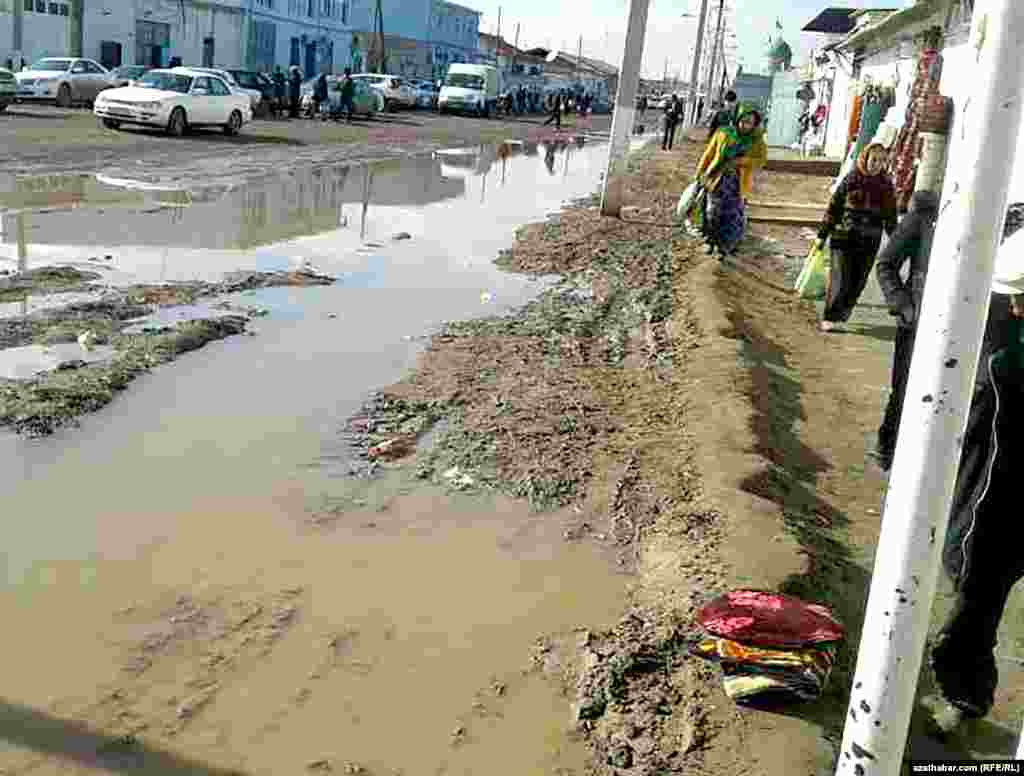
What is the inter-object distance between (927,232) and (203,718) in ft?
14.2

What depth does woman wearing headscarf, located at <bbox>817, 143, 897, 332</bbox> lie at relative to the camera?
8.44 m

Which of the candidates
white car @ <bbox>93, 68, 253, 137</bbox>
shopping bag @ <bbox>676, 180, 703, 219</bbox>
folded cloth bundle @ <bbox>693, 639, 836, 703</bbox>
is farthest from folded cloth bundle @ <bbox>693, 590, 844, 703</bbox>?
white car @ <bbox>93, 68, 253, 137</bbox>

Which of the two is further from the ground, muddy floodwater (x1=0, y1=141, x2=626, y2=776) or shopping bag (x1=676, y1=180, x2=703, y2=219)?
shopping bag (x1=676, y1=180, x2=703, y2=219)

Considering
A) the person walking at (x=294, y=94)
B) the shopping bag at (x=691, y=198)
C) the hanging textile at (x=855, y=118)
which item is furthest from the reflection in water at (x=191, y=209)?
the person walking at (x=294, y=94)

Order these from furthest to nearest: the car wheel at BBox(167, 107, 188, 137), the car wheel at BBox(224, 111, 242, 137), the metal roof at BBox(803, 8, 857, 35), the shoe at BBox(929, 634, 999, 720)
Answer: the metal roof at BBox(803, 8, 857, 35), the car wheel at BBox(224, 111, 242, 137), the car wheel at BBox(167, 107, 188, 137), the shoe at BBox(929, 634, 999, 720)

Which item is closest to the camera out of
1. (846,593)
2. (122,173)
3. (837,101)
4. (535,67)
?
(846,593)

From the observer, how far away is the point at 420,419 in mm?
6301

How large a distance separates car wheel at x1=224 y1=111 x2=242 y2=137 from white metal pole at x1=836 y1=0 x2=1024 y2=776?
80.6 feet

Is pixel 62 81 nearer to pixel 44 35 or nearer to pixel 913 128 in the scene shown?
pixel 44 35

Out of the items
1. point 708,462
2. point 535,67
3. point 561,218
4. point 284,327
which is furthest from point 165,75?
point 535,67

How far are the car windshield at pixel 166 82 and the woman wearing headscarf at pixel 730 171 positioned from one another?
49.5 feet

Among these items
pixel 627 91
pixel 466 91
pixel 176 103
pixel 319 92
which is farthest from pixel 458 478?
pixel 466 91

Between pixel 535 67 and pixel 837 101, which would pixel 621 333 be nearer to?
pixel 837 101

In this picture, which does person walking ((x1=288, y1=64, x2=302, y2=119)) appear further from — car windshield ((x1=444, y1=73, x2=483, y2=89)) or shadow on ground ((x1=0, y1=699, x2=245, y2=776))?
shadow on ground ((x1=0, y1=699, x2=245, y2=776))
